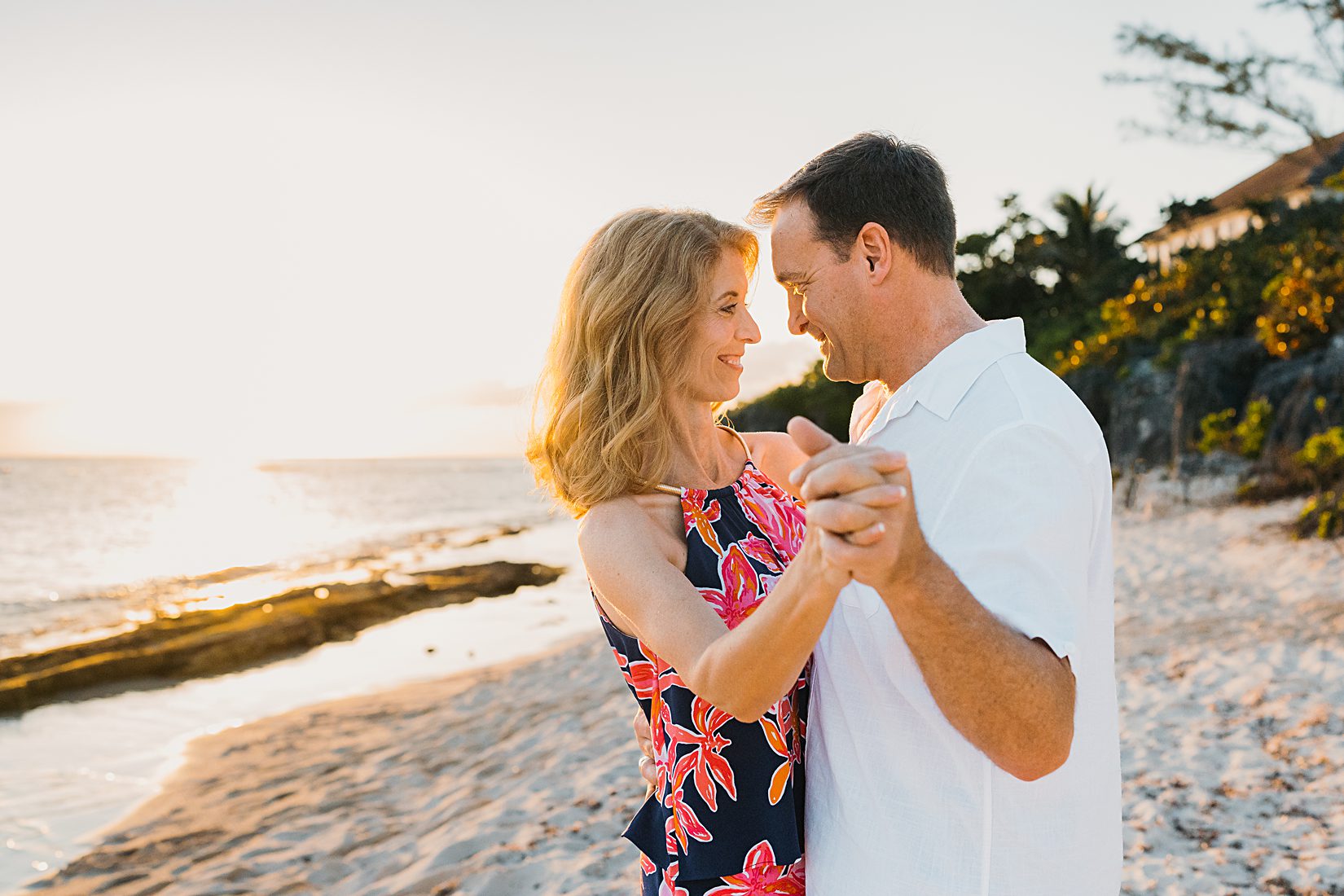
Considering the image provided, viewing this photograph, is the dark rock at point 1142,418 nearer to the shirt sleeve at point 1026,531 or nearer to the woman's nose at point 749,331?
the woman's nose at point 749,331

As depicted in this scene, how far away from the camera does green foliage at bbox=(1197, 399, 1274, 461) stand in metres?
13.2

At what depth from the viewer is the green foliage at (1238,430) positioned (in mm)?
13250

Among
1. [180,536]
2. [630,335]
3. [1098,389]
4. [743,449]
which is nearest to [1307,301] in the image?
[1098,389]

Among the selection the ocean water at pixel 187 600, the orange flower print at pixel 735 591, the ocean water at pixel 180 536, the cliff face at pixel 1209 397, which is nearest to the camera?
the orange flower print at pixel 735 591

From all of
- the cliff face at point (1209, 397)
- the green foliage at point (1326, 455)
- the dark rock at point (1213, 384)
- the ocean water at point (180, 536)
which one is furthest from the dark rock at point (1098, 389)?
the ocean water at point (180, 536)

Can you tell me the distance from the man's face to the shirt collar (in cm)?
35

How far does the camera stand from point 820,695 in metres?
1.92

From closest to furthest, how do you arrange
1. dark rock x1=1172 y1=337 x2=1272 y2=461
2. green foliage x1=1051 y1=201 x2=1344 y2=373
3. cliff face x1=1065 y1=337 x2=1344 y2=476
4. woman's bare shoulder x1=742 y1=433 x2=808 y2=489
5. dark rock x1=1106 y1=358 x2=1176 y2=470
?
woman's bare shoulder x1=742 y1=433 x2=808 y2=489
cliff face x1=1065 y1=337 x2=1344 y2=476
green foliage x1=1051 y1=201 x2=1344 y2=373
dark rock x1=1172 y1=337 x2=1272 y2=461
dark rock x1=1106 y1=358 x2=1176 y2=470

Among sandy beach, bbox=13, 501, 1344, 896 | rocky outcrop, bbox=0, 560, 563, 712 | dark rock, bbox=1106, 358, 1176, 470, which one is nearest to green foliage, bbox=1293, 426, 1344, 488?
sandy beach, bbox=13, 501, 1344, 896

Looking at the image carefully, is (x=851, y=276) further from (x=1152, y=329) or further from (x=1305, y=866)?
(x=1152, y=329)

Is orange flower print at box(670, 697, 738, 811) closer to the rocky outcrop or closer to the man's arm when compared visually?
the man's arm

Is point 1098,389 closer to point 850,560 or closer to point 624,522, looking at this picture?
point 624,522

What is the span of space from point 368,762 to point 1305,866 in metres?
6.49

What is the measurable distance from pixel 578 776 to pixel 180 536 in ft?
96.3
